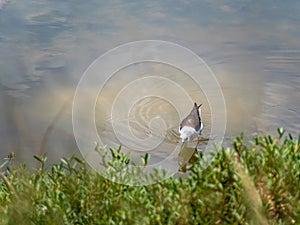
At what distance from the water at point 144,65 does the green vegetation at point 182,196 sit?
2080 mm

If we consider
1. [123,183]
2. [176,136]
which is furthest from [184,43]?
[123,183]

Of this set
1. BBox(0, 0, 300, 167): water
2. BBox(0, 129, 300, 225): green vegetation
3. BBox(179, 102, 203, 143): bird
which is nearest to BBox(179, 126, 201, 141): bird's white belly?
BBox(179, 102, 203, 143): bird

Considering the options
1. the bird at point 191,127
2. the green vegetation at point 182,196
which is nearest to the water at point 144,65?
the bird at point 191,127

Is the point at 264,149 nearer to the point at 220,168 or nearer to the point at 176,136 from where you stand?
the point at 220,168

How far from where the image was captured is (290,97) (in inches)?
Result: 245

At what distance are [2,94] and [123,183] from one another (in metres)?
4.22

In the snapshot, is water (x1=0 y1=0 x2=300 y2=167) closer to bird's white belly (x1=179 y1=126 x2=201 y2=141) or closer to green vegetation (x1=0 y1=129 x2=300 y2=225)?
bird's white belly (x1=179 y1=126 x2=201 y2=141)

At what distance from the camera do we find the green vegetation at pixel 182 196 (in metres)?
2.34

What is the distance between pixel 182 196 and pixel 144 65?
4.67 m

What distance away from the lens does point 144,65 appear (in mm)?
6953

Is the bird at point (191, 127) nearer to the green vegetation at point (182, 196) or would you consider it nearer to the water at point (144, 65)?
the water at point (144, 65)

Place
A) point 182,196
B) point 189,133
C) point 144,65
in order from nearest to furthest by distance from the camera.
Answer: point 182,196
point 189,133
point 144,65

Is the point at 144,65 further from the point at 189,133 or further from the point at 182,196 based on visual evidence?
the point at 182,196

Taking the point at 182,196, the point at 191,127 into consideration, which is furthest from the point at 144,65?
the point at 182,196
